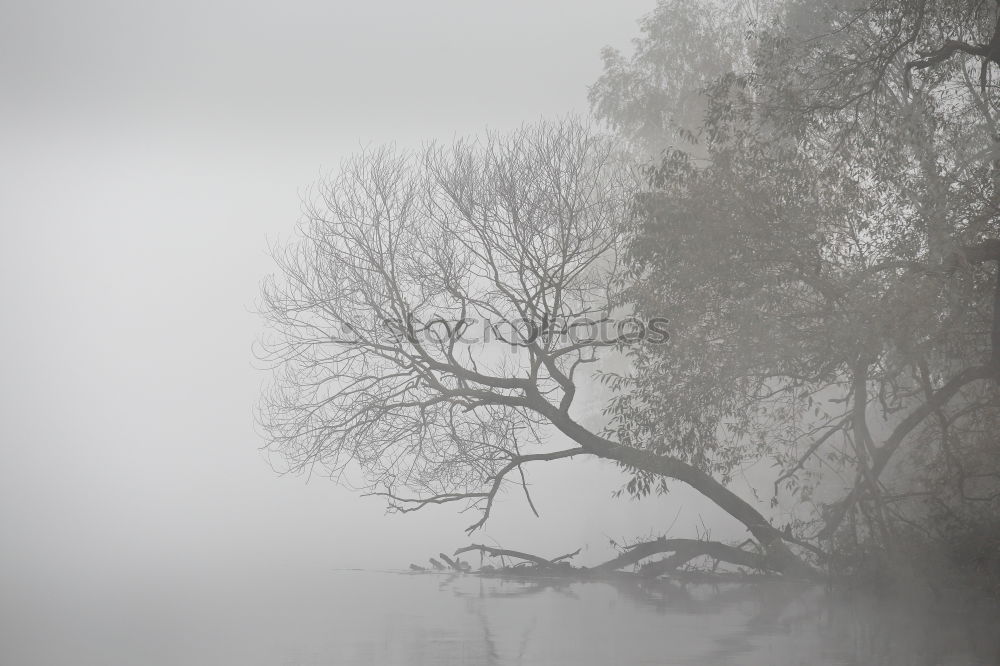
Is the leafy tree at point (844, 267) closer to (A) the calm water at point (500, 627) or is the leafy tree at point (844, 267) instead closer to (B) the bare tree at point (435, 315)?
(A) the calm water at point (500, 627)

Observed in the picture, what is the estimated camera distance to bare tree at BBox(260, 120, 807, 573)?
49.9ft

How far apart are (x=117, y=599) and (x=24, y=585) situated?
8.90 feet

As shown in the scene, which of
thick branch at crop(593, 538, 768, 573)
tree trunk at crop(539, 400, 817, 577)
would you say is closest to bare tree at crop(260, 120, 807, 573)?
tree trunk at crop(539, 400, 817, 577)

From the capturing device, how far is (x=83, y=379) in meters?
105

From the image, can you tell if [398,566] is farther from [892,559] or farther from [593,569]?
[892,559]

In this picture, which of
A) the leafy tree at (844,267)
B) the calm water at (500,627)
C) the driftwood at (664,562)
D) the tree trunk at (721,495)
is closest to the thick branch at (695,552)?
the driftwood at (664,562)

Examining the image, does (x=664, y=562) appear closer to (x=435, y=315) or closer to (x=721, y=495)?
(x=721, y=495)

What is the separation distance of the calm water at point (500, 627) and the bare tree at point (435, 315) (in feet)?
6.16

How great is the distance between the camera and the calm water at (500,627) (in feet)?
32.0

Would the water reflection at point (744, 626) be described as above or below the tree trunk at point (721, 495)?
below

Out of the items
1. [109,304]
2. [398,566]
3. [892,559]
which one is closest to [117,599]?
[398,566]

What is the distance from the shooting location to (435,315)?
15.8 m

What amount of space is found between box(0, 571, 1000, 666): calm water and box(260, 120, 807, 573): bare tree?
188cm

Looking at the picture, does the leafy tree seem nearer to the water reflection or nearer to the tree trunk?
the tree trunk
